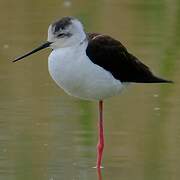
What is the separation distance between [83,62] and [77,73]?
108 mm

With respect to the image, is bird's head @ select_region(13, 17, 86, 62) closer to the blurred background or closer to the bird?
the bird

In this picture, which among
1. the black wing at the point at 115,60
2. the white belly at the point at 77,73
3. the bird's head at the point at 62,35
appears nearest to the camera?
the white belly at the point at 77,73

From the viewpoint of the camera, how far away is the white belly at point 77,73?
8.44m

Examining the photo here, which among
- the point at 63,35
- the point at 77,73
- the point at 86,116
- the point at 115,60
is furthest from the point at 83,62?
the point at 86,116

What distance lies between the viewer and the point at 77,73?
8.45 m

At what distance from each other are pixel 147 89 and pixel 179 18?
345cm

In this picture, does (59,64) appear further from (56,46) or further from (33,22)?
(33,22)

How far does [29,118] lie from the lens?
9.73 meters

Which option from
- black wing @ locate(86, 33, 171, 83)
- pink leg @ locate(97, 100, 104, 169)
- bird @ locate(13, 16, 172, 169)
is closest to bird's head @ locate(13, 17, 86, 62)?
bird @ locate(13, 16, 172, 169)

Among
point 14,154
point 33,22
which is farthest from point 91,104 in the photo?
point 33,22

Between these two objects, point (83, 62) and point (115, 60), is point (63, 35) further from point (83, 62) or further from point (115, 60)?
point (115, 60)

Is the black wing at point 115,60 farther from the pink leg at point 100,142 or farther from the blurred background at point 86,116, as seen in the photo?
the blurred background at point 86,116

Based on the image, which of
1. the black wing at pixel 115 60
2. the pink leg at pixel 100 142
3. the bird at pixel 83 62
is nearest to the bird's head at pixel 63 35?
the bird at pixel 83 62

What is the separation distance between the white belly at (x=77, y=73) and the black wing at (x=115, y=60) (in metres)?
0.10
